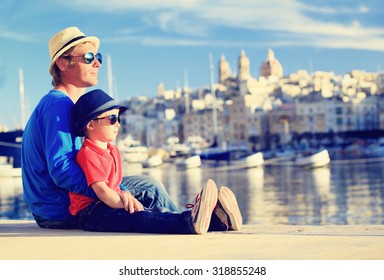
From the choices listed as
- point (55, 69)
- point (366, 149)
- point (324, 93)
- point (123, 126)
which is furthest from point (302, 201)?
point (123, 126)

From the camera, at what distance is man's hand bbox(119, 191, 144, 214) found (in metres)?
3.21

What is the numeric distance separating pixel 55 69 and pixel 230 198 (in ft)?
3.02

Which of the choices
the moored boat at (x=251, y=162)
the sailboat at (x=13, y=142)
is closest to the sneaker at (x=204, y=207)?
the sailboat at (x=13, y=142)

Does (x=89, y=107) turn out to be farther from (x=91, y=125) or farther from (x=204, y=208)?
(x=204, y=208)

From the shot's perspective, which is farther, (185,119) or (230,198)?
(185,119)

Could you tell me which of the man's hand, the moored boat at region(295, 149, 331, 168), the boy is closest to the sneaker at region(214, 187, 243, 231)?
the boy

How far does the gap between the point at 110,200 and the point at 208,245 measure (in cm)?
51

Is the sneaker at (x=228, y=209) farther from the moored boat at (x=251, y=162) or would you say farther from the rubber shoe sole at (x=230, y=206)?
the moored boat at (x=251, y=162)

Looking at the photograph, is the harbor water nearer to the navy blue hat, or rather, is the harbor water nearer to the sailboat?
the navy blue hat

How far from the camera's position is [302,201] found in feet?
61.9

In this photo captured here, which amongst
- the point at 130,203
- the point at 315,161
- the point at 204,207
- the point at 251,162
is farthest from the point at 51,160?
the point at 251,162

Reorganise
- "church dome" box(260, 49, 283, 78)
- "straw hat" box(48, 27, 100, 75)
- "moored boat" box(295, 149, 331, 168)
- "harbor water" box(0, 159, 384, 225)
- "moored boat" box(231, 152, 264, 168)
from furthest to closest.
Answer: "church dome" box(260, 49, 283, 78) < "moored boat" box(231, 152, 264, 168) < "moored boat" box(295, 149, 331, 168) < "harbor water" box(0, 159, 384, 225) < "straw hat" box(48, 27, 100, 75)
